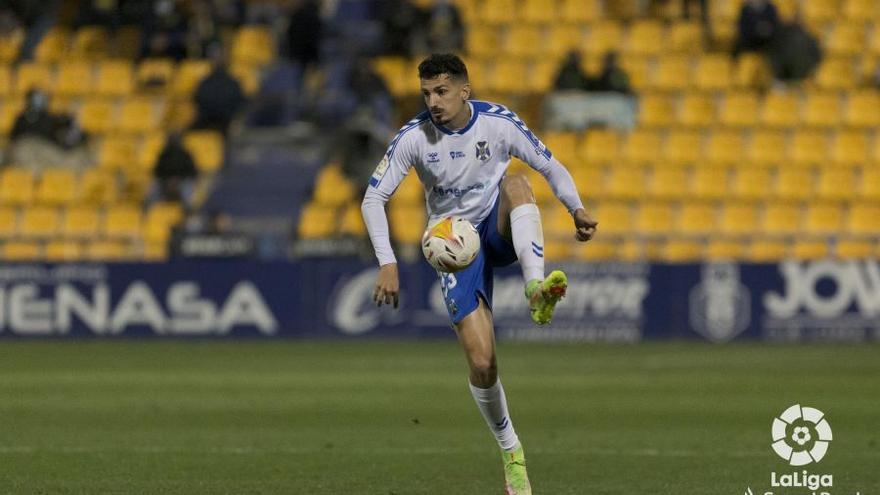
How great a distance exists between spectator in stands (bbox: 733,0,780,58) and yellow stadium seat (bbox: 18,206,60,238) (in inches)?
445

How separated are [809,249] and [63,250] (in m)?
10.7

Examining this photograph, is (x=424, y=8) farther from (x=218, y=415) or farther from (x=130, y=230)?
(x=218, y=415)

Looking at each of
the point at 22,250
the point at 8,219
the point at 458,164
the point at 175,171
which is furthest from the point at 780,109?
the point at 458,164

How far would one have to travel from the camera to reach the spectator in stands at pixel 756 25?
26.6 metres

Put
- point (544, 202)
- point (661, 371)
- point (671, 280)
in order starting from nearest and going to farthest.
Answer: point (661, 371)
point (671, 280)
point (544, 202)

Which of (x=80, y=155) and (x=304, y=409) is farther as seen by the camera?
(x=80, y=155)

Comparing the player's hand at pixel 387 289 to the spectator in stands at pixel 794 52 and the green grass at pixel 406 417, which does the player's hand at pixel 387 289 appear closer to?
the green grass at pixel 406 417

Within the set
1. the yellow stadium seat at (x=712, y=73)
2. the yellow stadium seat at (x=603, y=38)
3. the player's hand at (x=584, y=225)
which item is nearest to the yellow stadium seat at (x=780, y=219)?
the yellow stadium seat at (x=712, y=73)

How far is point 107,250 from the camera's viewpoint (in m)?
24.0

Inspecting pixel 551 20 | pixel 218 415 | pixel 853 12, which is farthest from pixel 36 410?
pixel 853 12

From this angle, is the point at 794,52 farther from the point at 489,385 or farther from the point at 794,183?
the point at 489,385

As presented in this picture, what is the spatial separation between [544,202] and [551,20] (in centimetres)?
436

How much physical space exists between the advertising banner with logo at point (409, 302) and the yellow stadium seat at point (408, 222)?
1683mm

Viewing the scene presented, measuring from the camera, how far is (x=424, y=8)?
26969 mm
